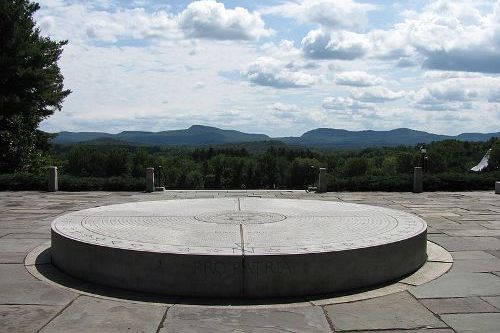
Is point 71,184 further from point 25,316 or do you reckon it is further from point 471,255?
point 471,255

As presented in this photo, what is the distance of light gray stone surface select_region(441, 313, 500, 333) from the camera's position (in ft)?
16.2

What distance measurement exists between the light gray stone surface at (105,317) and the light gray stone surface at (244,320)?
0.18 m

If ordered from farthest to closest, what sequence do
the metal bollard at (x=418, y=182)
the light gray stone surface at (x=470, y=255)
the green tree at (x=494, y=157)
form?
the green tree at (x=494, y=157), the metal bollard at (x=418, y=182), the light gray stone surface at (x=470, y=255)

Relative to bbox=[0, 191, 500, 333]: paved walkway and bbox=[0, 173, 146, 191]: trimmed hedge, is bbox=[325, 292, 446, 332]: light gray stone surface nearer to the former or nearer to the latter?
bbox=[0, 191, 500, 333]: paved walkway

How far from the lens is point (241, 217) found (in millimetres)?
9039

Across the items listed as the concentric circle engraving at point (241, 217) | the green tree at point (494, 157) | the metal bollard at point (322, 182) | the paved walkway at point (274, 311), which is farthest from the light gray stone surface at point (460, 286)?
the green tree at point (494, 157)

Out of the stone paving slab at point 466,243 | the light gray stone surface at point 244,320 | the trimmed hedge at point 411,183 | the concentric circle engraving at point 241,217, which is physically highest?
the concentric circle engraving at point 241,217

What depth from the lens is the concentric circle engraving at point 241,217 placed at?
28.1 ft

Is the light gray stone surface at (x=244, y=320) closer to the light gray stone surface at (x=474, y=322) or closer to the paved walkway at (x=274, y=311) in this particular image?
the paved walkway at (x=274, y=311)

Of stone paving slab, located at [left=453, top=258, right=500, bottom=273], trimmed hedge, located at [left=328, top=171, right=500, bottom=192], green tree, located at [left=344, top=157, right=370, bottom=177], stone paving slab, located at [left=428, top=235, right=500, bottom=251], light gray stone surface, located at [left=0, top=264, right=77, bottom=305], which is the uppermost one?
trimmed hedge, located at [left=328, top=171, right=500, bottom=192]

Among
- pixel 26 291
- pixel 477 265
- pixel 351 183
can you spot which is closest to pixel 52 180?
pixel 351 183

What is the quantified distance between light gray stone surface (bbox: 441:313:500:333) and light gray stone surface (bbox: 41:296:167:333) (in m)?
2.84

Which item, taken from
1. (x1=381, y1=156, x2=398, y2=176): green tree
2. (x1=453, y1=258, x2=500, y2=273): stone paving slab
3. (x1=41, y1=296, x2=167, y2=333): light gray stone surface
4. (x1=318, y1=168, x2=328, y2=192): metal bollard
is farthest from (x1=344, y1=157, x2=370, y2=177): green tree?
(x1=41, y1=296, x2=167, y2=333): light gray stone surface

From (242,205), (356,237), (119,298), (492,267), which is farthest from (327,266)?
(242,205)
